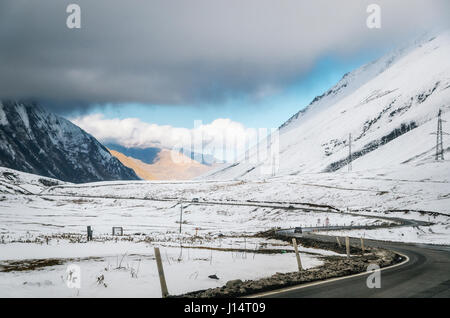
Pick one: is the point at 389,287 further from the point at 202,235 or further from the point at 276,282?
the point at 202,235

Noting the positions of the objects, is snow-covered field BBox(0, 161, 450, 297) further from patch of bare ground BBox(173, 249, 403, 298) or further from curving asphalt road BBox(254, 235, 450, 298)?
curving asphalt road BBox(254, 235, 450, 298)

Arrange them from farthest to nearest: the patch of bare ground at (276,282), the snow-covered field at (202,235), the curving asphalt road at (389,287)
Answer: the snow-covered field at (202,235), the patch of bare ground at (276,282), the curving asphalt road at (389,287)

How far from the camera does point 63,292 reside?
11.1m

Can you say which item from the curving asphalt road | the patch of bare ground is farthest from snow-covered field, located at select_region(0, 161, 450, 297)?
the curving asphalt road

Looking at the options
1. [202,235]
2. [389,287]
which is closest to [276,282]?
[389,287]

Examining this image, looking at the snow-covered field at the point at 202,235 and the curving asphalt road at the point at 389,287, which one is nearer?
the curving asphalt road at the point at 389,287

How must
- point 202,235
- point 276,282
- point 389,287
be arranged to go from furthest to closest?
point 202,235
point 276,282
point 389,287

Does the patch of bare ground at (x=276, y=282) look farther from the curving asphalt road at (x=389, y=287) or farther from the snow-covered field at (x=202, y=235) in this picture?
the snow-covered field at (x=202, y=235)

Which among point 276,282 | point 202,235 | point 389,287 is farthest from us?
point 202,235

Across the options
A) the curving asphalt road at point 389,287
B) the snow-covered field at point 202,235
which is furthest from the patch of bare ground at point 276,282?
the snow-covered field at point 202,235

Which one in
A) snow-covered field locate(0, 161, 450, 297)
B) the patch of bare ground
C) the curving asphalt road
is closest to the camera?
the curving asphalt road
